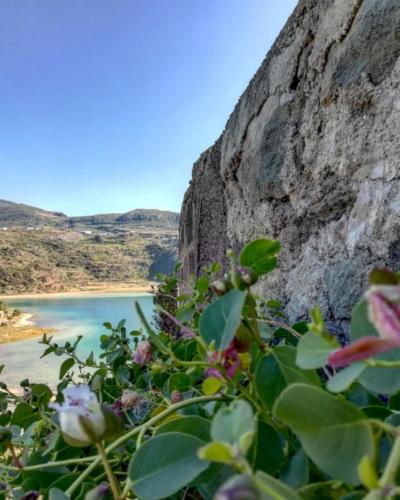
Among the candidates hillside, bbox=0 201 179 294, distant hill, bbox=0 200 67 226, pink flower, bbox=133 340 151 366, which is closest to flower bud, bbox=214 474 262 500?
pink flower, bbox=133 340 151 366

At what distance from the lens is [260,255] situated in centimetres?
31

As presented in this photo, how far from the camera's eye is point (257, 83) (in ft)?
2.85

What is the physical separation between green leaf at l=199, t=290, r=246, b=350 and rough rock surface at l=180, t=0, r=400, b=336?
1.09 feet

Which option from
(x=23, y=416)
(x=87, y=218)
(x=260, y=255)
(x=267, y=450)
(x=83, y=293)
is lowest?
(x=83, y=293)

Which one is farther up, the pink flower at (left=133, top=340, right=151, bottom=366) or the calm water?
the pink flower at (left=133, top=340, right=151, bottom=366)

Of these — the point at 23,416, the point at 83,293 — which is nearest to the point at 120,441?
the point at 23,416

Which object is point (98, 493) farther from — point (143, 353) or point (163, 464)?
point (143, 353)

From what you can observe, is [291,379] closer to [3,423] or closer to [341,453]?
[341,453]

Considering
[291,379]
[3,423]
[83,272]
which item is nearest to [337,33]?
[291,379]

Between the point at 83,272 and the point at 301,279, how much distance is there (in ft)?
76.8

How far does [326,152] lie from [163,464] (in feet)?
1.75

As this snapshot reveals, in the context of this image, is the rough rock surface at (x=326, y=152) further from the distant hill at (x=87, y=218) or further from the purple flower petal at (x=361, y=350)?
the distant hill at (x=87, y=218)

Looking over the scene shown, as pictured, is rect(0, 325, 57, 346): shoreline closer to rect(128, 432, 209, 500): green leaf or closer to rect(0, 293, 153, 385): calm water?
rect(0, 293, 153, 385): calm water

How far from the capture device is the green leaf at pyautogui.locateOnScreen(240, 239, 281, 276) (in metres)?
0.31
